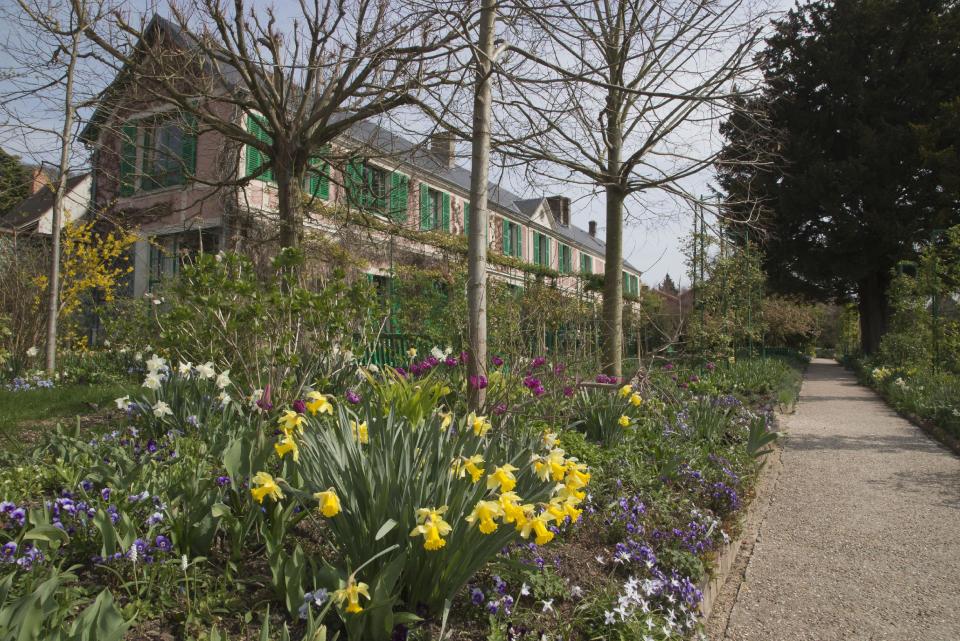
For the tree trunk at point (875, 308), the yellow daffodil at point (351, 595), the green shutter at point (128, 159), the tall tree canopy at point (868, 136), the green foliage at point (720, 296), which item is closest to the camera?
the yellow daffodil at point (351, 595)

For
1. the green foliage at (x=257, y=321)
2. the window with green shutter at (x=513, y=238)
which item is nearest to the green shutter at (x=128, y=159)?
the green foliage at (x=257, y=321)

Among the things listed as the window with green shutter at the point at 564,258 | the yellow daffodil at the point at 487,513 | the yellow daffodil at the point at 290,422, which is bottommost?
the yellow daffodil at the point at 487,513

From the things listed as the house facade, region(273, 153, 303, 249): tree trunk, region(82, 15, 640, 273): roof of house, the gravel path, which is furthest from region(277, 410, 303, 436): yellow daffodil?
region(273, 153, 303, 249): tree trunk

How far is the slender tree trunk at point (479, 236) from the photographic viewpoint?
3.46m

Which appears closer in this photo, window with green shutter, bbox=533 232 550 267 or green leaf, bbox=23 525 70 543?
green leaf, bbox=23 525 70 543

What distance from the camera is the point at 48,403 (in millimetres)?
5121

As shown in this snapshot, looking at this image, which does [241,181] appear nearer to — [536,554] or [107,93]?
[107,93]

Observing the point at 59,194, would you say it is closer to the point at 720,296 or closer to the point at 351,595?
the point at 351,595

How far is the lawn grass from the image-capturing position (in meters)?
4.48

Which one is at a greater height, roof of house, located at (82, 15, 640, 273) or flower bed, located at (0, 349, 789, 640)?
roof of house, located at (82, 15, 640, 273)

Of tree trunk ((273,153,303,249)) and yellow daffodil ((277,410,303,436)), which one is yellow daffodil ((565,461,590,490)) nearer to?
yellow daffodil ((277,410,303,436))

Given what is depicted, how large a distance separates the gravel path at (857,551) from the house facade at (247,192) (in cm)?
315

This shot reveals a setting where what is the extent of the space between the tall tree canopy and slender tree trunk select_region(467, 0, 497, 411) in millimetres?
15706

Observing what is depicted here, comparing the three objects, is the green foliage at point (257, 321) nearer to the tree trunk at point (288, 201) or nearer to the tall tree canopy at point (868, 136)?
the tree trunk at point (288, 201)
